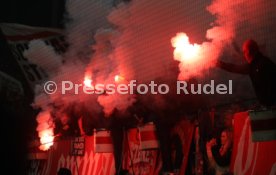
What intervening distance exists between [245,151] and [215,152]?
585 mm

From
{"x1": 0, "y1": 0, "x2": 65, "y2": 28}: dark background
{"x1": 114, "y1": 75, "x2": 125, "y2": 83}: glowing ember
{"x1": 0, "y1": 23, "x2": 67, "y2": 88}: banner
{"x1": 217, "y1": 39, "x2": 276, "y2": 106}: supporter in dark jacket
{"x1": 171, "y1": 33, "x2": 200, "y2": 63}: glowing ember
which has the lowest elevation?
{"x1": 217, "y1": 39, "x2": 276, "y2": 106}: supporter in dark jacket

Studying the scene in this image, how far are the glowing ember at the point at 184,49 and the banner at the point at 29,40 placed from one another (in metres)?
4.61

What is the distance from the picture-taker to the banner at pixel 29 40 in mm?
10031

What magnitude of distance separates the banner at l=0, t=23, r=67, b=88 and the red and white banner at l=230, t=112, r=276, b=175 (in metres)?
6.15

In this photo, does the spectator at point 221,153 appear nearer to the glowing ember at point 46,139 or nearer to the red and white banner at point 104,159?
the red and white banner at point 104,159

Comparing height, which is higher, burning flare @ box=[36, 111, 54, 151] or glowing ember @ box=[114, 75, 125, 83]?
glowing ember @ box=[114, 75, 125, 83]

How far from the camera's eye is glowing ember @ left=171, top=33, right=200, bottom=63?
18.5 ft

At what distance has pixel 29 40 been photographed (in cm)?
1028

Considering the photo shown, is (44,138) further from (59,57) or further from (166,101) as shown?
(166,101)

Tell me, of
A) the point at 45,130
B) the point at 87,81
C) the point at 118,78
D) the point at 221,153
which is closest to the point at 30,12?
the point at 45,130

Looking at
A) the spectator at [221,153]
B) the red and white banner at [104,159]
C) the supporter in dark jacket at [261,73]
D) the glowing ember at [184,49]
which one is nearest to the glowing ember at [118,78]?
the red and white banner at [104,159]

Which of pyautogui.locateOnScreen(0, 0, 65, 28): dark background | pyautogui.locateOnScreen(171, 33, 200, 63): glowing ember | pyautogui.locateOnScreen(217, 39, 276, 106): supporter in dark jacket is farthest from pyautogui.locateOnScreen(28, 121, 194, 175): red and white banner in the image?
pyautogui.locateOnScreen(0, 0, 65, 28): dark background

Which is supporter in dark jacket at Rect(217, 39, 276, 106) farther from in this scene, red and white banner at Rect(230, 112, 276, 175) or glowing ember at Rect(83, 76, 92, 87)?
glowing ember at Rect(83, 76, 92, 87)

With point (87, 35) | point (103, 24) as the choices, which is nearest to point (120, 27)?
point (103, 24)
